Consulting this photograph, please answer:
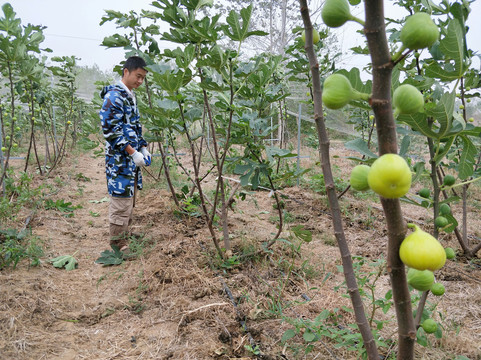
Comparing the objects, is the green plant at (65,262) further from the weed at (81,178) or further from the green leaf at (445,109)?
the weed at (81,178)

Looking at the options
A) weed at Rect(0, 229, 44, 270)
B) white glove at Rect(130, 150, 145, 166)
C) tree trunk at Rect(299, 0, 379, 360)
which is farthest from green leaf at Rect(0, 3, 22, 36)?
tree trunk at Rect(299, 0, 379, 360)

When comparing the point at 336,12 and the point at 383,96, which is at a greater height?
the point at 336,12

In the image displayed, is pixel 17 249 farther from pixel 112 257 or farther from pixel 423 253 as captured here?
pixel 423 253

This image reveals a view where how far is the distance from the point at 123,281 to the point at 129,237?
28.1 inches

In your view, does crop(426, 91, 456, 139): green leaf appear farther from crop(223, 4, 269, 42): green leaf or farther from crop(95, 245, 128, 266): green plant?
crop(95, 245, 128, 266): green plant

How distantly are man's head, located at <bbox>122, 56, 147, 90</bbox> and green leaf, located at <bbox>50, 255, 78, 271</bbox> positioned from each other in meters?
1.76

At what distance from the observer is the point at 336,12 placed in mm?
603

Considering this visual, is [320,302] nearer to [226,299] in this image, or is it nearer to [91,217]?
[226,299]

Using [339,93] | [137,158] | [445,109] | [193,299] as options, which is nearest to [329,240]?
[193,299]

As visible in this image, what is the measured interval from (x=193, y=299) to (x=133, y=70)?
7.22ft

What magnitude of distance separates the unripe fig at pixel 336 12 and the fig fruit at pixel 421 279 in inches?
20.9

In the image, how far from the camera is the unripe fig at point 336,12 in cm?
60

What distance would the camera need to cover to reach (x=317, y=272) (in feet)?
8.32

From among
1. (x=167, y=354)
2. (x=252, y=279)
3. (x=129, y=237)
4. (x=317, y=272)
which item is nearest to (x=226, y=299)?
(x=252, y=279)
